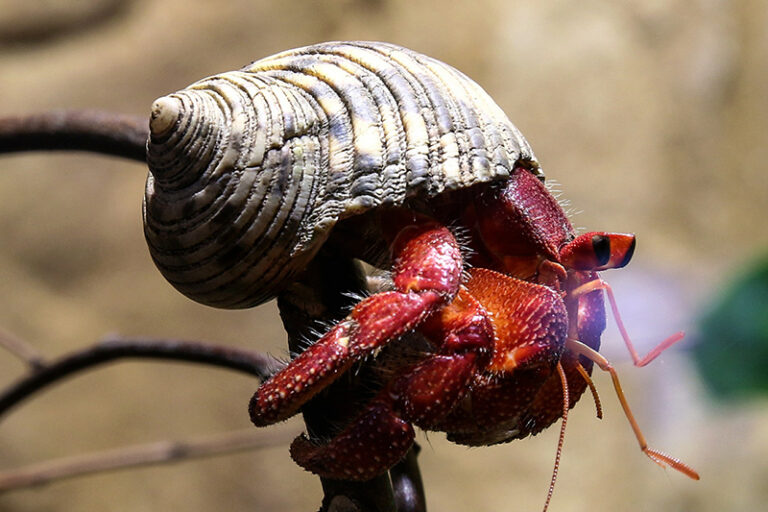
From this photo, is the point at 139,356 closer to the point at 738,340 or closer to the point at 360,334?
the point at 360,334

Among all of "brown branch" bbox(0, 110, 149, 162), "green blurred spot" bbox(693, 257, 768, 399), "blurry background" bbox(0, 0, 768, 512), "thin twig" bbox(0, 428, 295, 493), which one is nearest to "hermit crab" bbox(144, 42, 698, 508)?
"brown branch" bbox(0, 110, 149, 162)

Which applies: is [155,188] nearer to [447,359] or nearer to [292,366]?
[292,366]

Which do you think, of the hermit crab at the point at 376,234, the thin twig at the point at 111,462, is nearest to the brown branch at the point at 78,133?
the hermit crab at the point at 376,234

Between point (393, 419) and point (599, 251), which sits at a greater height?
point (599, 251)

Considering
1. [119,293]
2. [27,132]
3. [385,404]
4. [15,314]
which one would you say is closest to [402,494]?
[385,404]

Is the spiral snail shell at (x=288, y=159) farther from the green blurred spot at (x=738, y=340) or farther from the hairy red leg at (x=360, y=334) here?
the green blurred spot at (x=738, y=340)

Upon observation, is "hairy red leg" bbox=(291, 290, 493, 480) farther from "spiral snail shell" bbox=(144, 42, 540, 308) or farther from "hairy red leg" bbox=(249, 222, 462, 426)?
"spiral snail shell" bbox=(144, 42, 540, 308)

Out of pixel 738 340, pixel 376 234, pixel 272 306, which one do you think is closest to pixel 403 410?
pixel 376 234
